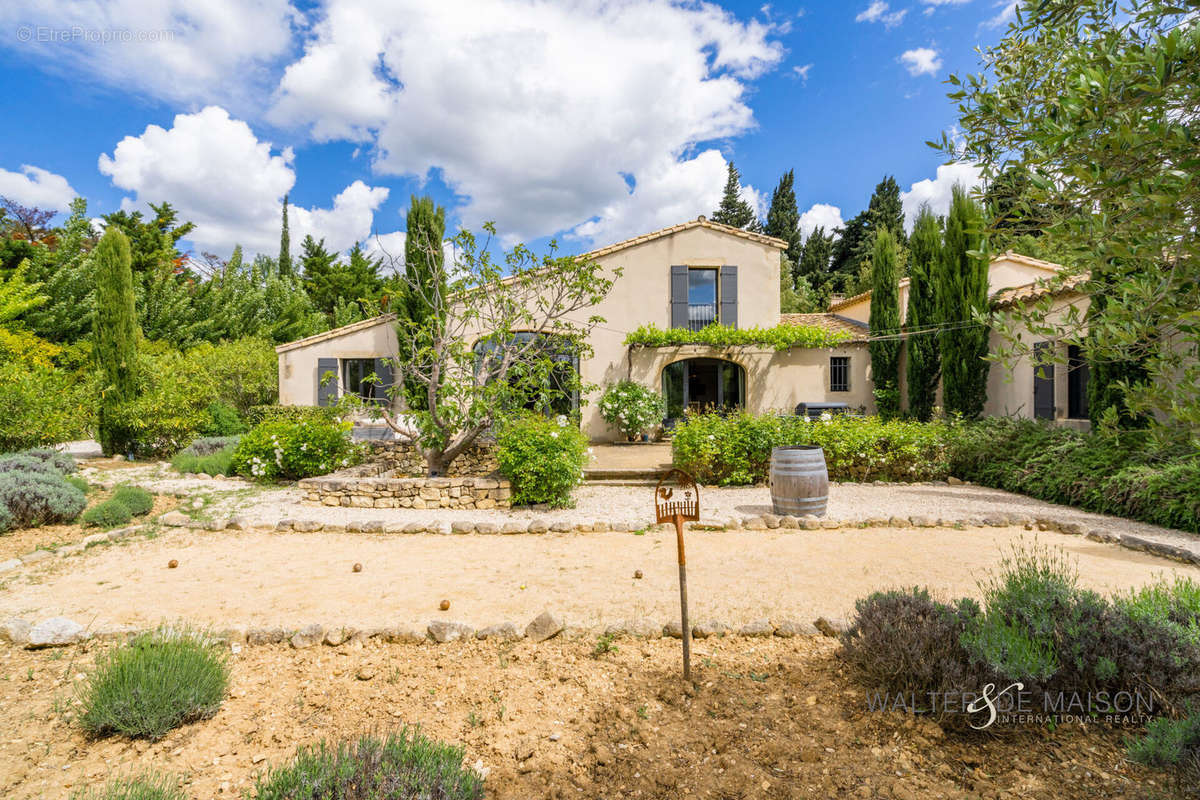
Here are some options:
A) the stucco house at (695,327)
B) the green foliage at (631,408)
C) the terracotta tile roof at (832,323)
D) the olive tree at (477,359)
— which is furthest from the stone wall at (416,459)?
the terracotta tile roof at (832,323)

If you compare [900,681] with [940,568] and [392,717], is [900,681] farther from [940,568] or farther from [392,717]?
[940,568]

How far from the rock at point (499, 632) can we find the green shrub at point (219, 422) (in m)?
12.3

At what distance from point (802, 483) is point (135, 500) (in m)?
8.19

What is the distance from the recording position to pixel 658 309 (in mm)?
14258

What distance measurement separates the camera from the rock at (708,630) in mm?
3250

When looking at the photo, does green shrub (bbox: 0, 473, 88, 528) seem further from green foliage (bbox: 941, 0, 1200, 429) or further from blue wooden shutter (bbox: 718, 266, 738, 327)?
blue wooden shutter (bbox: 718, 266, 738, 327)

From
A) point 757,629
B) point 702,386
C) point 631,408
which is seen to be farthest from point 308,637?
point 702,386

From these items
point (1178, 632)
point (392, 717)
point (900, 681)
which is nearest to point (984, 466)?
point (1178, 632)

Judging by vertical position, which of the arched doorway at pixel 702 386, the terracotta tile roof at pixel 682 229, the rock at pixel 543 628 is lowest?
the rock at pixel 543 628

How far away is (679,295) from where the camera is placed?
14242mm

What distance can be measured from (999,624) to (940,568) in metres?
2.50

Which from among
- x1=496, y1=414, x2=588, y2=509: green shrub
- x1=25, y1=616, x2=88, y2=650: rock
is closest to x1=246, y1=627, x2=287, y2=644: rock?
x1=25, y1=616, x2=88, y2=650: rock

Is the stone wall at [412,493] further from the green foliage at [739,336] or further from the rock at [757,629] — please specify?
the green foliage at [739,336]

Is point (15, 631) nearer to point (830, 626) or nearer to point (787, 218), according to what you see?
point (830, 626)
